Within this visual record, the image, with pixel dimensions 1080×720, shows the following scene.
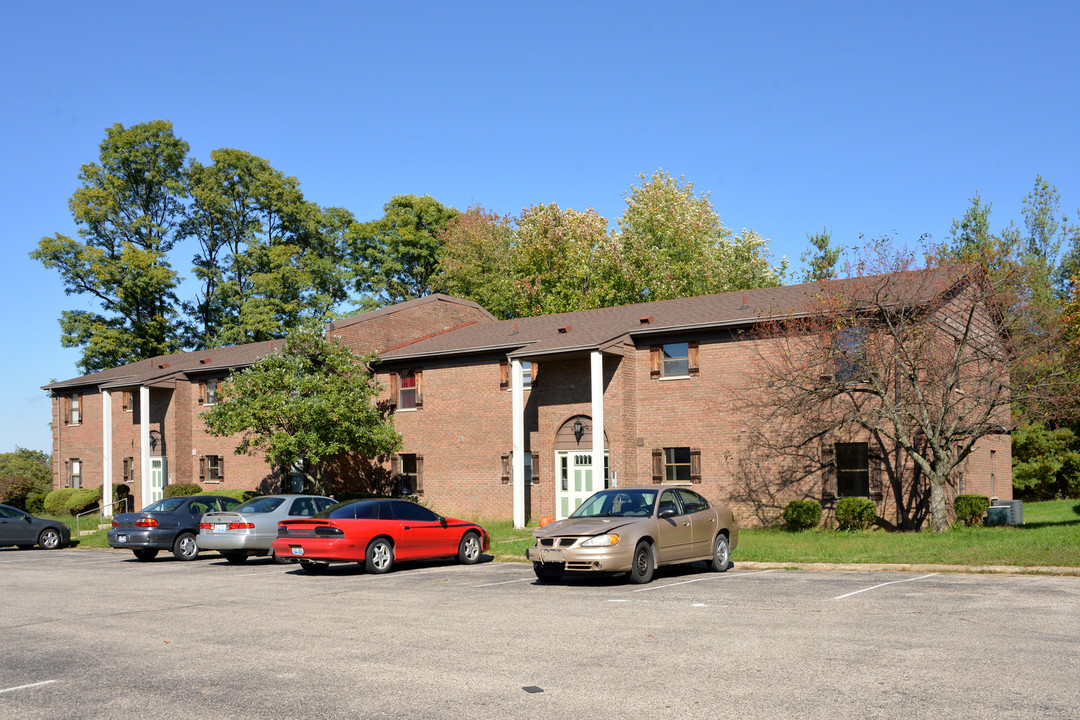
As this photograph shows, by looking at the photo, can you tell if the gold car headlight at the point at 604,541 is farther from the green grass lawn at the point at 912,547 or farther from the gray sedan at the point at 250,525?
the gray sedan at the point at 250,525

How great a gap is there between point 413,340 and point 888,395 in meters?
19.9

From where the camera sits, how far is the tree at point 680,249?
4822 centimetres

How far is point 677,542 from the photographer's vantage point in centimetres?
1584

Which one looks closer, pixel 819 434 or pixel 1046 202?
pixel 819 434

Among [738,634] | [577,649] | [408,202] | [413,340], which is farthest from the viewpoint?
[408,202]

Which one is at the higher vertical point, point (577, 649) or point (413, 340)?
point (413, 340)

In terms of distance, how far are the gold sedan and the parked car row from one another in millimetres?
17

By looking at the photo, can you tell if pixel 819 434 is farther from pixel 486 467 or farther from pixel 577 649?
pixel 577 649

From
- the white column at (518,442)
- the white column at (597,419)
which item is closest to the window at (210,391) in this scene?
the white column at (518,442)

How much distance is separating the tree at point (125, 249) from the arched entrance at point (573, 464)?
113 feet

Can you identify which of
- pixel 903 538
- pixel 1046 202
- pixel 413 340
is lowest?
pixel 903 538

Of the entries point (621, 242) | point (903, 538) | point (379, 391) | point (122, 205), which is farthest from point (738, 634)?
point (122, 205)

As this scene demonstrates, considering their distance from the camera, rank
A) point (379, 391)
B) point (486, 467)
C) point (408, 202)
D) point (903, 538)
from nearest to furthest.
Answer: point (903, 538)
point (486, 467)
point (379, 391)
point (408, 202)

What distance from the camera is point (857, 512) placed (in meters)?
23.8
